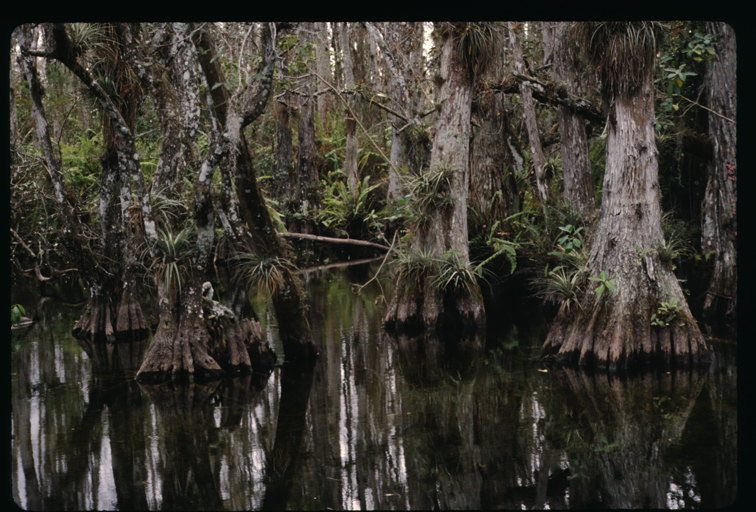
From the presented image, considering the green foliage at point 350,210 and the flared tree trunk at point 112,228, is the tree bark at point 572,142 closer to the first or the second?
the flared tree trunk at point 112,228

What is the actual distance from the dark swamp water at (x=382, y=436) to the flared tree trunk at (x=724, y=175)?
1.80m

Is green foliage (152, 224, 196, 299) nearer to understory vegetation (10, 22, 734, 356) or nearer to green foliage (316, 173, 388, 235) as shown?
understory vegetation (10, 22, 734, 356)

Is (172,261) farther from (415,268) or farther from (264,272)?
(415,268)

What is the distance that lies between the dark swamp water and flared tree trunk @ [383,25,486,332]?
165 centimetres

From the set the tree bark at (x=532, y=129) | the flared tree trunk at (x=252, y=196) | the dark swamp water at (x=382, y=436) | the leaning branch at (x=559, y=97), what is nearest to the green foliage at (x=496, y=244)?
the tree bark at (x=532, y=129)

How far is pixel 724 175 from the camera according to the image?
35.9 ft

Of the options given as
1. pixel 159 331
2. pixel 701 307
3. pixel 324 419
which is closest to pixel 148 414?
pixel 159 331

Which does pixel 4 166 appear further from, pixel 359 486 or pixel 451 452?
pixel 451 452

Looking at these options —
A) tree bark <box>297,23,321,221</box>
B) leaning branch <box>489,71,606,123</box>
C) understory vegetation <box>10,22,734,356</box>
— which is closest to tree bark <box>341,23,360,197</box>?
understory vegetation <box>10,22,734,356</box>

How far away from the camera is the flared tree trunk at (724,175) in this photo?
10625 millimetres

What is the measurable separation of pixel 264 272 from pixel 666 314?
5.20m

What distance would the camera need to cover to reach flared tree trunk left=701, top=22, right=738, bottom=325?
10.6 metres

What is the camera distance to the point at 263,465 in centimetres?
570

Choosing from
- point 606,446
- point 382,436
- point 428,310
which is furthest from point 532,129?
point 382,436
